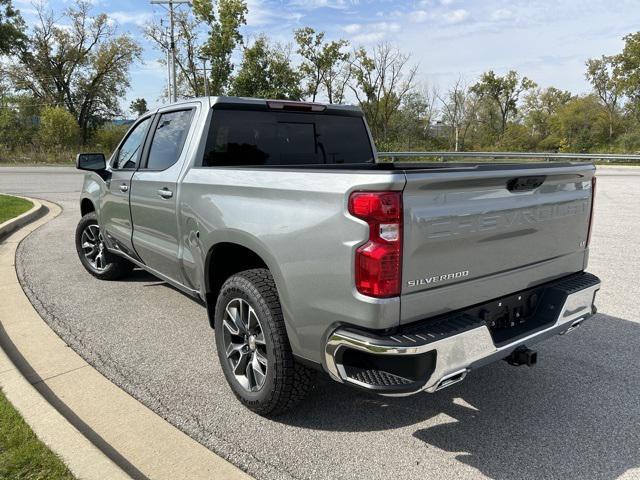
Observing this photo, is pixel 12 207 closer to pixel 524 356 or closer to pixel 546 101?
pixel 524 356

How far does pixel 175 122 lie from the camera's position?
4.14 m

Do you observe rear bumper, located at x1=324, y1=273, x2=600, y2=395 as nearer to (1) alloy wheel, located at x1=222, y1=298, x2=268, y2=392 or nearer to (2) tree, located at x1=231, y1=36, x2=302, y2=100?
(1) alloy wheel, located at x1=222, y1=298, x2=268, y2=392

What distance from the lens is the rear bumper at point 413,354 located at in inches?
88.1

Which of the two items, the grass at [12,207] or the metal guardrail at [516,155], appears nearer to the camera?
Answer: the grass at [12,207]

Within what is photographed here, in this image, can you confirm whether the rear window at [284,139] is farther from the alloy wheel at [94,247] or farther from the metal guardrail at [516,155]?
the metal guardrail at [516,155]

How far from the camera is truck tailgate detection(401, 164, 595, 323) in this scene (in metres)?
2.29

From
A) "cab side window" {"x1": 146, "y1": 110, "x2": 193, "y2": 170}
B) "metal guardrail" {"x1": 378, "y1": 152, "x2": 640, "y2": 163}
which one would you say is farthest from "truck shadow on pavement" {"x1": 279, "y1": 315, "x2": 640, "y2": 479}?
"metal guardrail" {"x1": 378, "y1": 152, "x2": 640, "y2": 163}

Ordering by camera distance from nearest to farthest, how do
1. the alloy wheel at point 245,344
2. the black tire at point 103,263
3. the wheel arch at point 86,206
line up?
the alloy wheel at point 245,344, the black tire at point 103,263, the wheel arch at point 86,206

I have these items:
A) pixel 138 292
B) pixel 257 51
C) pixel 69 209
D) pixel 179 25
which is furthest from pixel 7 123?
pixel 138 292

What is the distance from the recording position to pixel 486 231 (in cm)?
255

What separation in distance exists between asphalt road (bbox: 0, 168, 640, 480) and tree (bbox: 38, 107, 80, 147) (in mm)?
42328

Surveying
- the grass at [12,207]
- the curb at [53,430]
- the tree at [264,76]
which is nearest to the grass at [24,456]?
the curb at [53,430]

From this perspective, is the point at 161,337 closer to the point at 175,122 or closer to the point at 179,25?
the point at 175,122

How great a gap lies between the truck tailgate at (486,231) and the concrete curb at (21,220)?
828cm
